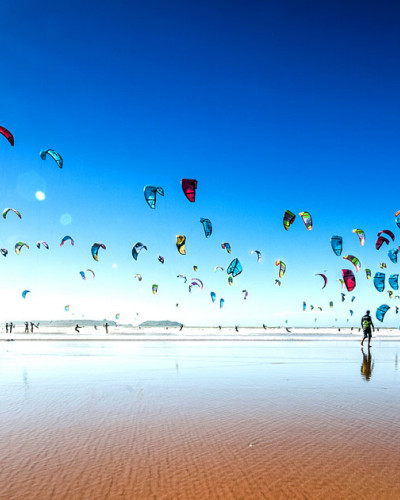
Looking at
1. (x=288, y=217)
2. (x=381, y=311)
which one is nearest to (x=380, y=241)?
(x=381, y=311)

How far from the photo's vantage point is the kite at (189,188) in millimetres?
22156

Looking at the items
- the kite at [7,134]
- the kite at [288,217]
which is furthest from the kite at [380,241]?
the kite at [7,134]

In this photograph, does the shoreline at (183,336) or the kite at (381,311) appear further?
the shoreline at (183,336)

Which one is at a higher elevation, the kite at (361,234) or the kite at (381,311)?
the kite at (361,234)

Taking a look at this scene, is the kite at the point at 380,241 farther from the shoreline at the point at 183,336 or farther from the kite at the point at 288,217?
the shoreline at the point at 183,336

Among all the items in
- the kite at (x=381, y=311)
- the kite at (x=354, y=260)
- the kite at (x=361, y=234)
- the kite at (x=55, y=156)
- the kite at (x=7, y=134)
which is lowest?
the kite at (x=381, y=311)

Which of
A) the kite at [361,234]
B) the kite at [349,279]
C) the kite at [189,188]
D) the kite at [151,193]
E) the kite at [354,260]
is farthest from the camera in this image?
the kite at [354,260]

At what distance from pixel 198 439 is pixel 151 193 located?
23413mm

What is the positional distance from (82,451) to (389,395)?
6.34 meters

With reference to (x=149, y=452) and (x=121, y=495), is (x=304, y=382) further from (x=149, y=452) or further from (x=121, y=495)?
(x=121, y=495)

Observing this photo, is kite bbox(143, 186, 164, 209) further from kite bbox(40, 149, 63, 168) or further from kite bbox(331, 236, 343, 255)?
kite bbox(331, 236, 343, 255)

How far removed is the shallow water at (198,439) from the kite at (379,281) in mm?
21915

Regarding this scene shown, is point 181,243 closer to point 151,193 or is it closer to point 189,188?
point 151,193

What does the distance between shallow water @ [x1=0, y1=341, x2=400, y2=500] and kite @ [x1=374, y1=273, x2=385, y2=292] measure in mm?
21915
